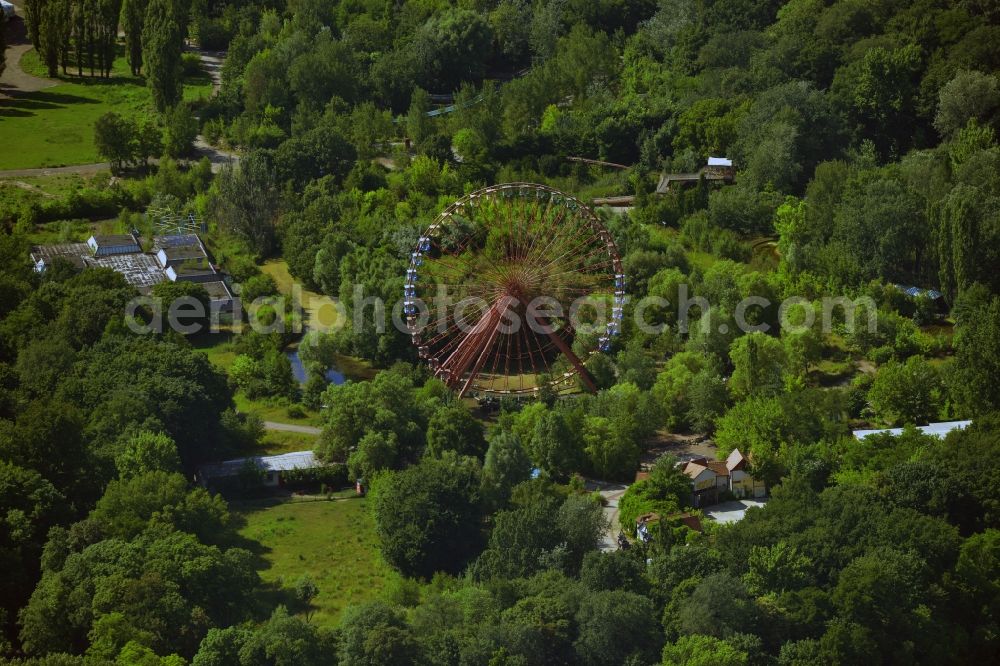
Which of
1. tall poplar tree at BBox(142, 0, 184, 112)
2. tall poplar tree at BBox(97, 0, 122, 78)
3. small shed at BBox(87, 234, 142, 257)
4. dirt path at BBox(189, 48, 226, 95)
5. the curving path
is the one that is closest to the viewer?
small shed at BBox(87, 234, 142, 257)

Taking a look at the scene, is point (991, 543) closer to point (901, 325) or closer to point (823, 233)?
point (901, 325)

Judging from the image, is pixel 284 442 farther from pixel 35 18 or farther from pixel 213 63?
pixel 35 18

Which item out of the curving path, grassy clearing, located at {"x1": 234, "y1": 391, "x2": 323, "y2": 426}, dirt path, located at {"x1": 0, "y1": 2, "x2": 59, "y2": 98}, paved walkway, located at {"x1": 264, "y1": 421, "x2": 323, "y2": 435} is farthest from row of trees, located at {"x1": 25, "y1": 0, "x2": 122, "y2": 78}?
paved walkway, located at {"x1": 264, "y1": 421, "x2": 323, "y2": 435}

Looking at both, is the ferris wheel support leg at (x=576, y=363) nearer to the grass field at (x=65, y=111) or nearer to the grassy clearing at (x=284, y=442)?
the grassy clearing at (x=284, y=442)

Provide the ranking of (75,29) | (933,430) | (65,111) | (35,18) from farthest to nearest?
(35,18) < (75,29) < (65,111) < (933,430)

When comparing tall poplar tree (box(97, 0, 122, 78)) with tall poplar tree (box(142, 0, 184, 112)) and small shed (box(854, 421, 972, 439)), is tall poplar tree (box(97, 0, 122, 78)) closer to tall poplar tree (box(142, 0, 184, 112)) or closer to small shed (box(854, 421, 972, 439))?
tall poplar tree (box(142, 0, 184, 112))

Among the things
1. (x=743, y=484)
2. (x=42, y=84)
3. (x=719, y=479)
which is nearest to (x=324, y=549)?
(x=719, y=479)
